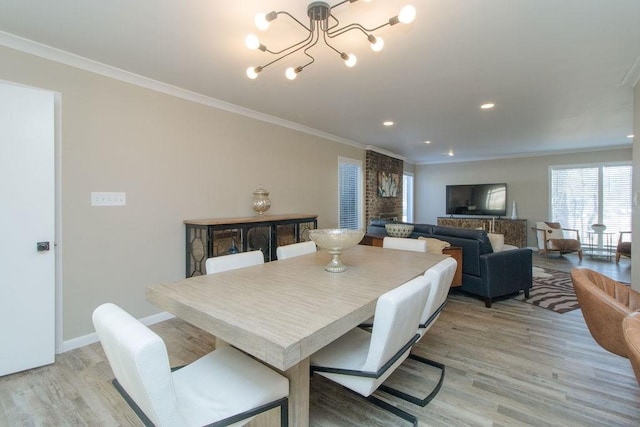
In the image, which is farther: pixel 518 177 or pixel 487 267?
pixel 518 177

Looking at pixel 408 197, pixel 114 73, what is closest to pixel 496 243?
pixel 114 73

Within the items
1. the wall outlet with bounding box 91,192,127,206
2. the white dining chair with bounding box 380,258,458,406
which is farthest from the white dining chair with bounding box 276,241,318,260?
the wall outlet with bounding box 91,192,127,206

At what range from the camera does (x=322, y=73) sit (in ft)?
9.00

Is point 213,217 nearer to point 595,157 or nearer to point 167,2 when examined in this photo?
point 167,2

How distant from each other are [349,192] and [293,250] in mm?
3540

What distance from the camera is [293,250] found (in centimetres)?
258

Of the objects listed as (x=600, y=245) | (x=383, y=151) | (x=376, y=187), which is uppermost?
(x=383, y=151)

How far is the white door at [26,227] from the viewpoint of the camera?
2.12 m

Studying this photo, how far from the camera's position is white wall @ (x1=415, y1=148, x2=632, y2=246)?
6.85 meters

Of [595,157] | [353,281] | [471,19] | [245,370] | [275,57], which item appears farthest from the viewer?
[595,157]

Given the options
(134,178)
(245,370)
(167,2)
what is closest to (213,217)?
(134,178)

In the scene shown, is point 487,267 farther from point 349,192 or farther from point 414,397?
point 349,192

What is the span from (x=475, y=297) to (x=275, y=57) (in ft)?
12.0

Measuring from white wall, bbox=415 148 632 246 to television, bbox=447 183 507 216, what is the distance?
189mm
